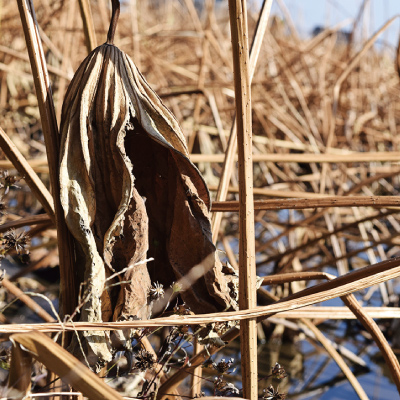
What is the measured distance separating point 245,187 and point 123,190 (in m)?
0.07

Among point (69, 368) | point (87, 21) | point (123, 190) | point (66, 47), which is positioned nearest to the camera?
point (69, 368)

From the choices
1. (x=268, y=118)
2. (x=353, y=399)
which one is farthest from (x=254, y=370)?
(x=268, y=118)

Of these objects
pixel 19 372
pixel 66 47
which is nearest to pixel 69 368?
pixel 19 372

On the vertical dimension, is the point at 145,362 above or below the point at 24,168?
below

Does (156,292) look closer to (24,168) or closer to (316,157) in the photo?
(24,168)

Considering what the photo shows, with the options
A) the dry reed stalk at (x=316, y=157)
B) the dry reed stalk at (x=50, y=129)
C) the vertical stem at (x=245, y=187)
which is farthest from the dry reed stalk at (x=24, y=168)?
the dry reed stalk at (x=316, y=157)

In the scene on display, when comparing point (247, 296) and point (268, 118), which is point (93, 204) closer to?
point (247, 296)

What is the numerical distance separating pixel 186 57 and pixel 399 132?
1043 millimetres

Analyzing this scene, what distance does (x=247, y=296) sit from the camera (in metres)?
0.29

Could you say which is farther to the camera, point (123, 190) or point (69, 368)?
point (123, 190)

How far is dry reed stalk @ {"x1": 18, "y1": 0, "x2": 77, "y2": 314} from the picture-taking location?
1.02 ft

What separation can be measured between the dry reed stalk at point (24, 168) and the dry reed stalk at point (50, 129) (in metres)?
0.04

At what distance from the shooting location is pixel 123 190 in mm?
311

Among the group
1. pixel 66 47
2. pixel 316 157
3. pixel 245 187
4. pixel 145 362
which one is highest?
pixel 66 47
